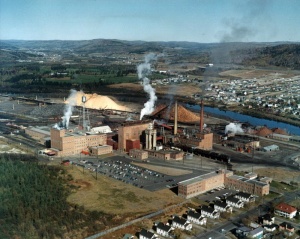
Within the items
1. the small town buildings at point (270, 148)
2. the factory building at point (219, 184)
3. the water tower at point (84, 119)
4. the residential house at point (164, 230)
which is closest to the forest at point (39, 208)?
the residential house at point (164, 230)

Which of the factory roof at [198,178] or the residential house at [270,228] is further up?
the factory roof at [198,178]

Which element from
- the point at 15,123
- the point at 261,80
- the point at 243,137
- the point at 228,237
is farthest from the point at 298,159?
the point at 261,80

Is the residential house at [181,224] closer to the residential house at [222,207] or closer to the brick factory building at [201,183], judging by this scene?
the residential house at [222,207]

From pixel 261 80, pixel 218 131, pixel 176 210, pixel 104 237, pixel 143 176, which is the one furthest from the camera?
pixel 261 80

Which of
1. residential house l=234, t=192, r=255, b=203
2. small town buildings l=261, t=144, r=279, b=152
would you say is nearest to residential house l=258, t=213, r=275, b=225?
residential house l=234, t=192, r=255, b=203

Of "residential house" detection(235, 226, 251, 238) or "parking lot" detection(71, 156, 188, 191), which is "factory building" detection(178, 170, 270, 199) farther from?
"residential house" detection(235, 226, 251, 238)

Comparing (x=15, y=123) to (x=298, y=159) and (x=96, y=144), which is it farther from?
(x=298, y=159)

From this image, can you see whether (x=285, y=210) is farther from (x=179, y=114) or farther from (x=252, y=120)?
(x=252, y=120)
